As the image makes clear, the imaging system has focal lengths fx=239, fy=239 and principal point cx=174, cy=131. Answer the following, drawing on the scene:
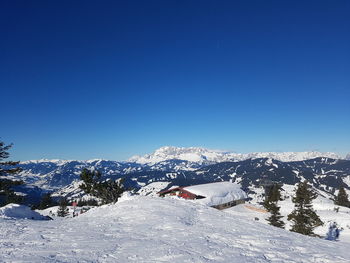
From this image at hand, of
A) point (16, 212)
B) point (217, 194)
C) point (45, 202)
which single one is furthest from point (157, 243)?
point (45, 202)

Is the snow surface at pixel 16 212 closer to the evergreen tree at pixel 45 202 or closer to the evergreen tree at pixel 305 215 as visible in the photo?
the evergreen tree at pixel 305 215

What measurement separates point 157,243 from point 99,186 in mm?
41657

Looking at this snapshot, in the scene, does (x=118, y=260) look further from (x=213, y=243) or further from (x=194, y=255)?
(x=213, y=243)

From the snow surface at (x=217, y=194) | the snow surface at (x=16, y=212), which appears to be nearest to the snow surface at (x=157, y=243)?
the snow surface at (x=16, y=212)

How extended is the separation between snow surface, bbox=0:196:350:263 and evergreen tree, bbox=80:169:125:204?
35.9 metres

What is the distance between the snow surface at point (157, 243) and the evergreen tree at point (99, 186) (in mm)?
35868

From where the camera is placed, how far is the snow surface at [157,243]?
835 centimetres

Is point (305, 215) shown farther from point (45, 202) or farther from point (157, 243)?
point (45, 202)

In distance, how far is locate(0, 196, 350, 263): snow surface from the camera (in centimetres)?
835

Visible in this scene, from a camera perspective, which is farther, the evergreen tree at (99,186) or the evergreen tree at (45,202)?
the evergreen tree at (45,202)

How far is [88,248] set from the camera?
8984mm

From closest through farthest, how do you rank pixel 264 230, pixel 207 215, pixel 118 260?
pixel 118 260
pixel 264 230
pixel 207 215

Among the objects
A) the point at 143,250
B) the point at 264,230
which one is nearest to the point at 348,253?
the point at 264,230

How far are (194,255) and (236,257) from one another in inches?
61.8
